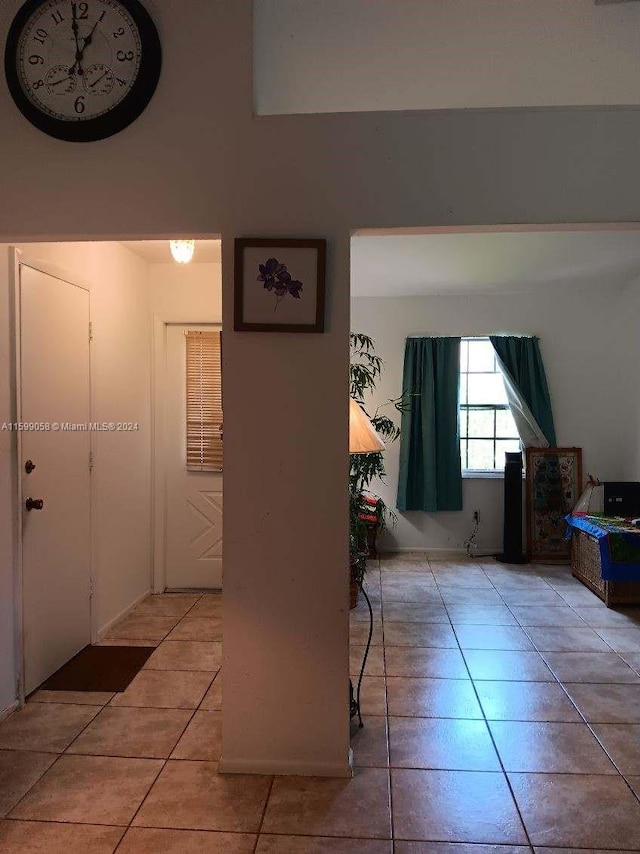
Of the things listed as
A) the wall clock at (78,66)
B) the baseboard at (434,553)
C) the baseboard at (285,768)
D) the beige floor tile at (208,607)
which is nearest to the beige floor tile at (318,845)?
the baseboard at (285,768)

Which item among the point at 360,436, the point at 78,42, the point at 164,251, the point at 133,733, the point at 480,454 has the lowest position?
the point at 133,733

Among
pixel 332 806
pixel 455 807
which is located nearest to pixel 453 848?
pixel 455 807

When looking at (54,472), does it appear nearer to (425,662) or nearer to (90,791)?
(90,791)

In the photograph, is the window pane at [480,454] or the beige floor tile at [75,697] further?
the window pane at [480,454]

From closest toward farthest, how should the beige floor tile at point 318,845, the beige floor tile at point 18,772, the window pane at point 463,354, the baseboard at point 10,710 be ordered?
the beige floor tile at point 318,845 < the beige floor tile at point 18,772 < the baseboard at point 10,710 < the window pane at point 463,354

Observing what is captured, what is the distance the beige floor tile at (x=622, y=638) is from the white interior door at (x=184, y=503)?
2617 millimetres

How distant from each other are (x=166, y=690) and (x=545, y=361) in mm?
4417

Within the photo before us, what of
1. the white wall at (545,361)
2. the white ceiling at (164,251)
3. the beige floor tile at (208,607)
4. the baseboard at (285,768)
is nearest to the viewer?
the baseboard at (285,768)

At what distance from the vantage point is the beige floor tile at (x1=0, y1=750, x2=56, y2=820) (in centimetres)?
214

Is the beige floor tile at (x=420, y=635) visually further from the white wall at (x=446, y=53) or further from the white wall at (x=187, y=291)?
the white wall at (x=446, y=53)

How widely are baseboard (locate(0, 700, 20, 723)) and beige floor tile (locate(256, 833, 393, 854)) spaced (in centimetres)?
141

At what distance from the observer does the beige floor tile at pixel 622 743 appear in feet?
7.73

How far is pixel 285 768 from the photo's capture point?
89.3 inches

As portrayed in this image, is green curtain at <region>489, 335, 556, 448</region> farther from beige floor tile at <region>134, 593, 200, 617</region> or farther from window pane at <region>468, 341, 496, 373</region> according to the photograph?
beige floor tile at <region>134, 593, 200, 617</region>
